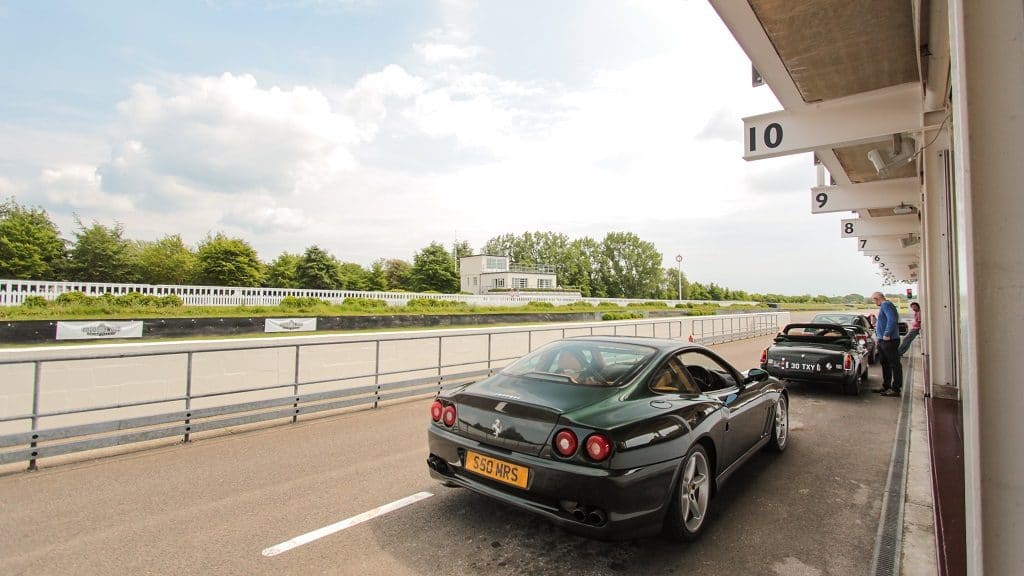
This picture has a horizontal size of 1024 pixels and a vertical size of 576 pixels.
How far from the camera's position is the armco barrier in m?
5.34

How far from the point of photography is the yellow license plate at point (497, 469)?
3.06 meters

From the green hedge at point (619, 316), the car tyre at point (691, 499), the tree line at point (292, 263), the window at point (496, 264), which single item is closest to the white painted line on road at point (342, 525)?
the car tyre at point (691, 499)

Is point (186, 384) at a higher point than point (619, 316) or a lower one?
lower

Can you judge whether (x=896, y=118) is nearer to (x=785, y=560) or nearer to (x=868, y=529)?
(x=868, y=529)

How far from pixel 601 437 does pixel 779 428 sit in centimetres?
349

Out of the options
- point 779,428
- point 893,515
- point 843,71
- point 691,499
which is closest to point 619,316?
point 843,71

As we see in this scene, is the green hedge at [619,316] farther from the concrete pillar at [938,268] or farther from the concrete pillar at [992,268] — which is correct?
the concrete pillar at [992,268]

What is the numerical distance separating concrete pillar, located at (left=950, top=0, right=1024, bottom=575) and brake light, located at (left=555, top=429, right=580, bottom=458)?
5.81ft

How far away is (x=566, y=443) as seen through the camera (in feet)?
9.73

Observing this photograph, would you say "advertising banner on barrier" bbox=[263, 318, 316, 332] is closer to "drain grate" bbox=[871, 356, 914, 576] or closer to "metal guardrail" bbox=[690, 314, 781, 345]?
"metal guardrail" bbox=[690, 314, 781, 345]

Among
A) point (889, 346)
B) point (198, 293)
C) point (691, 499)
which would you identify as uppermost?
point (198, 293)

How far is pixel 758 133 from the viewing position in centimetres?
778

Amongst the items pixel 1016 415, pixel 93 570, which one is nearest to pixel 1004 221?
pixel 1016 415

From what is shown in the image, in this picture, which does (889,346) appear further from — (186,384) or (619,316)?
(619,316)
